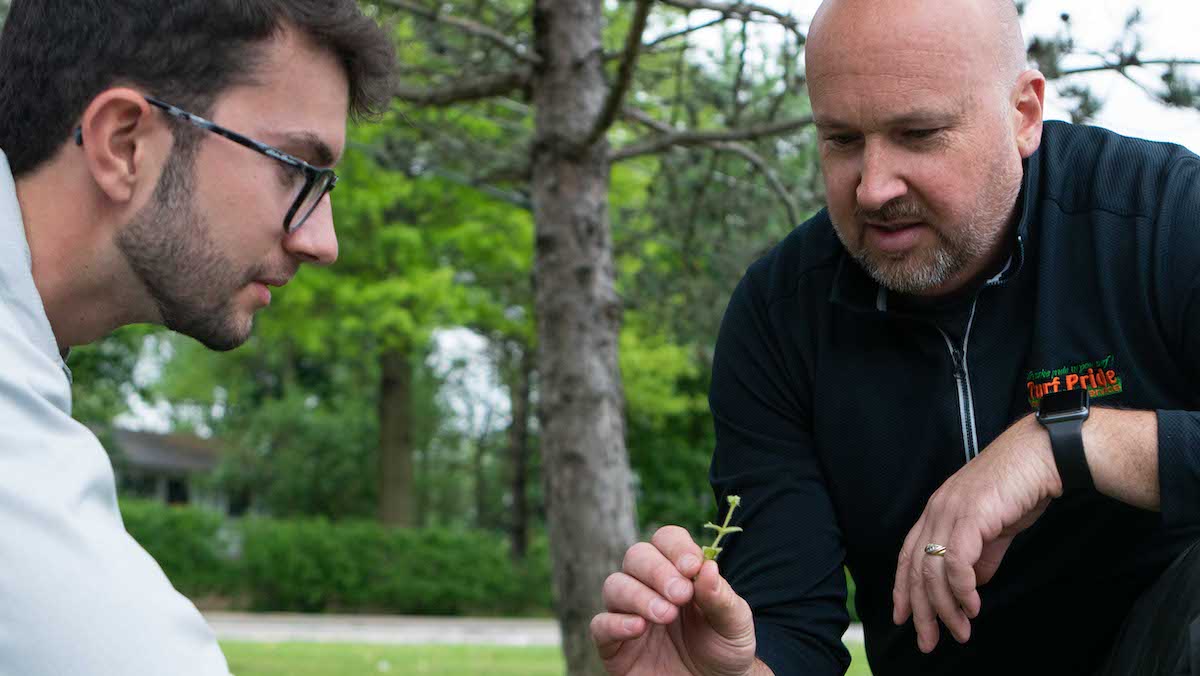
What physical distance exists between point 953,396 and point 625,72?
10.9 feet

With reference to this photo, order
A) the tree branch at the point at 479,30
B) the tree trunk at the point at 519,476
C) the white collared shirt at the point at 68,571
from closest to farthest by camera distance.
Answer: the white collared shirt at the point at 68,571
the tree branch at the point at 479,30
the tree trunk at the point at 519,476

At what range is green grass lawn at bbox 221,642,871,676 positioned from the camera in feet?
36.4

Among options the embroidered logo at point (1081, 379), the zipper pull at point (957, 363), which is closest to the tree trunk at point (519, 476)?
the zipper pull at point (957, 363)

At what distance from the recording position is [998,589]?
104 inches

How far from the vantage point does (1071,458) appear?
2.22 meters

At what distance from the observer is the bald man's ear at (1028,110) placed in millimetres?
2518

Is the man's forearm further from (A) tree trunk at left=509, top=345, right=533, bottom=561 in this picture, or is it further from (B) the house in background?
(B) the house in background

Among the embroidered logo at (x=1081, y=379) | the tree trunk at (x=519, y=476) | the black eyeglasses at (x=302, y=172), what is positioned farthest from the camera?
the tree trunk at (x=519, y=476)

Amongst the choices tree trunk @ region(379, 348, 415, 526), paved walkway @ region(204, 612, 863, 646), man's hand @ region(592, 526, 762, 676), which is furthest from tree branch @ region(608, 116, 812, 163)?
tree trunk @ region(379, 348, 415, 526)

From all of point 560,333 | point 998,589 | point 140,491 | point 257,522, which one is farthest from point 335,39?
point 140,491

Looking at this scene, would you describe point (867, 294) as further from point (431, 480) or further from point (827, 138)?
point (431, 480)

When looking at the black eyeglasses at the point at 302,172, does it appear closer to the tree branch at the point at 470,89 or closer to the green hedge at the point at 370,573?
the tree branch at the point at 470,89

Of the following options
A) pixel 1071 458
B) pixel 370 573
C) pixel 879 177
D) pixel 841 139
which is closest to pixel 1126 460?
pixel 1071 458

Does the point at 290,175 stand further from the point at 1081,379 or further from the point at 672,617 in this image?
the point at 1081,379
